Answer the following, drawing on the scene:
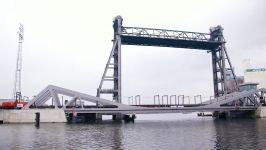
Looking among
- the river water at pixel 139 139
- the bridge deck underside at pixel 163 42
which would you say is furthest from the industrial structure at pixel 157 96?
the river water at pixel 139 139

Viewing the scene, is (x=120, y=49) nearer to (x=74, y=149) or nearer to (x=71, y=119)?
(x=71, y=119)

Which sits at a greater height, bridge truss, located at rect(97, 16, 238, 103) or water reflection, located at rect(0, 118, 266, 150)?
bridge truss, located at rect(97, 16, 238, 103)

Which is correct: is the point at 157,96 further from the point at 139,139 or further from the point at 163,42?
the point at 139,139

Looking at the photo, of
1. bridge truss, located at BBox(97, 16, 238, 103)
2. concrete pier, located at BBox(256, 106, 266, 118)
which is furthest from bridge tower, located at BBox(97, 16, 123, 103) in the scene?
concrete pier, located at BBox(256, 106, 266, 118)

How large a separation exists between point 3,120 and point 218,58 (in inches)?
3185

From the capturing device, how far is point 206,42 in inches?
4638

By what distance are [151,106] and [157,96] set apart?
4.20m

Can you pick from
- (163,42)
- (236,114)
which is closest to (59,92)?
(163,42)

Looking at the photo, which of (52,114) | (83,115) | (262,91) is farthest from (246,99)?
(52,114)

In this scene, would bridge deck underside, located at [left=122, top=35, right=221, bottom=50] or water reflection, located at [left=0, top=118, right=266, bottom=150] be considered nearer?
water reflection, located at [left=0, top=118, right=266, bottom=150]

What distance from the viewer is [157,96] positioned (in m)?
115

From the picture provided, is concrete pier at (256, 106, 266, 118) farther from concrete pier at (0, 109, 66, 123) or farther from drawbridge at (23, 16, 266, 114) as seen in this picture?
concrete pier at (0, 109, 66, 123)

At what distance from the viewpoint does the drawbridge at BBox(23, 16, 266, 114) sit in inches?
3688

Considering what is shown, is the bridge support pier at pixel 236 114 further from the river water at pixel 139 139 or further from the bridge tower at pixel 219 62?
the river water at pixel 139 139
